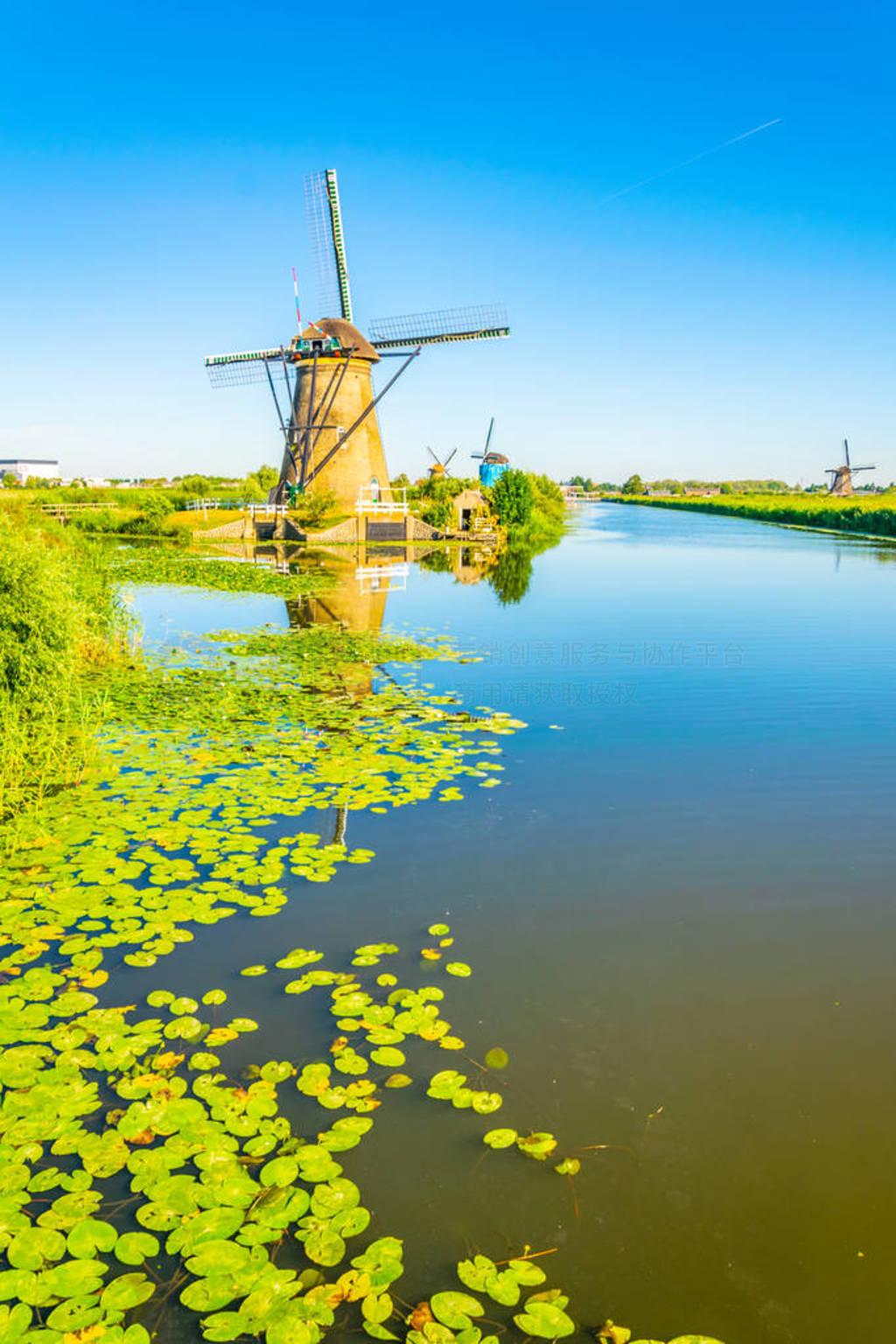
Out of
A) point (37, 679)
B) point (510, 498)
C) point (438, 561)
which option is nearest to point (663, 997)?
point (37, 679)

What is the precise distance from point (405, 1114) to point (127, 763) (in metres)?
4.88

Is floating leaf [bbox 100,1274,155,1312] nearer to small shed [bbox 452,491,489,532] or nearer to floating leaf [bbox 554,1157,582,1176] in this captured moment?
floating leaf [bbox 554,1157,582,1176]

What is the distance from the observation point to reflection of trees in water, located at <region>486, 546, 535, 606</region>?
19.8 metres

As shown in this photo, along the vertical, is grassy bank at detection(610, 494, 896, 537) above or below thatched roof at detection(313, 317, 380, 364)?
below

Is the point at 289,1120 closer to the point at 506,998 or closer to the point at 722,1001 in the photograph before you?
the point at 506,998

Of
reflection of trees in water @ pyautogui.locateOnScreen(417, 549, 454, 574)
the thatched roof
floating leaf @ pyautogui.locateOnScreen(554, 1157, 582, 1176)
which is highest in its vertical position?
the thatched roof

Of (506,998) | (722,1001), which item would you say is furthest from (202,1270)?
(722,1001)

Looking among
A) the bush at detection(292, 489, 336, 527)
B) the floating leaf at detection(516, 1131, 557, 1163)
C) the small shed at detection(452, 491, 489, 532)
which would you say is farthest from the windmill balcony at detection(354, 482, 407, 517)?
the floating leaf at detection(516, 1131, 557, 1163)

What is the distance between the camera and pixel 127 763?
23.1 ft

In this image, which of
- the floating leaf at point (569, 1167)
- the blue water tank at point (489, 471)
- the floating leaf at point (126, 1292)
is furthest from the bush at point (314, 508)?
the floating leaf at point (126, 1292)

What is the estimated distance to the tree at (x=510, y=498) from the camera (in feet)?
134

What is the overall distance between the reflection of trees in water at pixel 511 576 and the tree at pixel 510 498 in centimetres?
643

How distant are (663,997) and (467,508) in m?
36.7

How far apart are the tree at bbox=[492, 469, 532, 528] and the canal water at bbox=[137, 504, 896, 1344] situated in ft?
106
